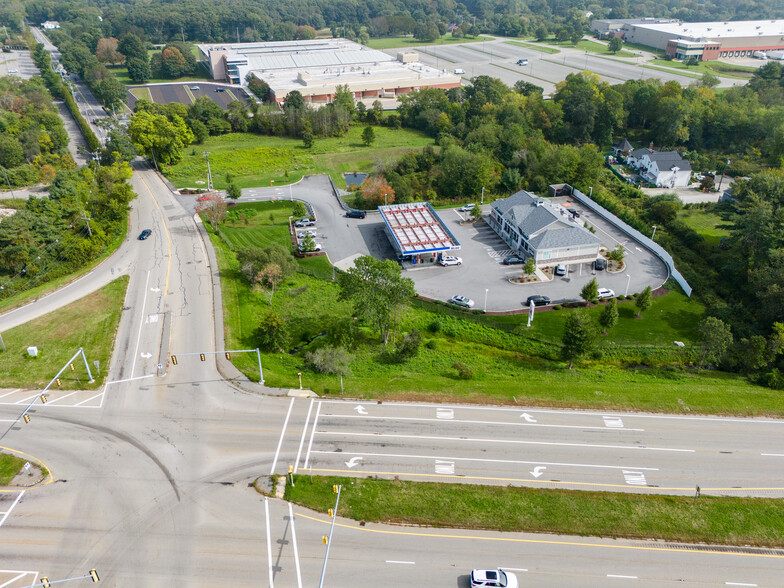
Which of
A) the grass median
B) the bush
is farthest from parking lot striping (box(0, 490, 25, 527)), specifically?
the bush

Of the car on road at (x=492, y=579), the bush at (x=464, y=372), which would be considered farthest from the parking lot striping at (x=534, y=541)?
the bush at (x=464, y=372)

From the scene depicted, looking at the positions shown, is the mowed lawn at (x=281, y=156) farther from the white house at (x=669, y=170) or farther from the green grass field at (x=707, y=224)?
the green grass field at (x=707, y=224)

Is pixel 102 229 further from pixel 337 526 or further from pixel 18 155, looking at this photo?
pixel 337 526

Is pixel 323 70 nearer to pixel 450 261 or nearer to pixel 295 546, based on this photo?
pixel 450 261

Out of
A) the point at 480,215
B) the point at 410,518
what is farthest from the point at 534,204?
the point at 410,518

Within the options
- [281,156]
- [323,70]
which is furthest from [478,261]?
[323,70]

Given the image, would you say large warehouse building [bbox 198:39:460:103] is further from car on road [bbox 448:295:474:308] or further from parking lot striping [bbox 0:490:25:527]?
parking lot striping [bbox 0:490:25:527]
